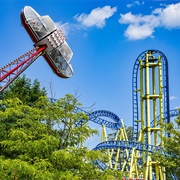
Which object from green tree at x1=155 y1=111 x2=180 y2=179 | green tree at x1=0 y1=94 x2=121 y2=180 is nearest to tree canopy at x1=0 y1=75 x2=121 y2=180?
green tree at x1=0 y1=94 x2=121 y2=180

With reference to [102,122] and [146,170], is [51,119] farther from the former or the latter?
[102,122]

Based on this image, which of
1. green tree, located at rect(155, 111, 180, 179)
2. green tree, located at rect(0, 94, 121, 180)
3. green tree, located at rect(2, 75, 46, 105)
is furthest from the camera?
green tree, located at rect(2, 75, 46, 105)

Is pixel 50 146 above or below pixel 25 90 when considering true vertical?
below

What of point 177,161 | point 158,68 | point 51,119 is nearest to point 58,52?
point 158,68

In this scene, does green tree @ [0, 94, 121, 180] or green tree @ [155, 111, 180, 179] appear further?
green tree @ [155, 111, 180, 179]

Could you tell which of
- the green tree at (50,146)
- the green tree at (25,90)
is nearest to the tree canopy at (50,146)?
the green tree at (50,146)

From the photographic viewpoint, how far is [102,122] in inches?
953

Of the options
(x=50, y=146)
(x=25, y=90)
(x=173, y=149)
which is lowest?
(x=50, y=146)

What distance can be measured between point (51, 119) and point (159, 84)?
40.0 ft

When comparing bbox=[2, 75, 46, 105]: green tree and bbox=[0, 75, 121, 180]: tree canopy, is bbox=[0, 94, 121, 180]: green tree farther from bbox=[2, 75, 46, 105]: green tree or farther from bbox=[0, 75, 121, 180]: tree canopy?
bbox=[2, 75, 46, 105]: green tree

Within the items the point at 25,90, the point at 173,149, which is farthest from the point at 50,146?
the point at 25,90

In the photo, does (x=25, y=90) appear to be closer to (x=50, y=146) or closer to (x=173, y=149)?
(x=173, y=149)

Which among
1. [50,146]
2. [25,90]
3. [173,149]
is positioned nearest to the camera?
[50,146]

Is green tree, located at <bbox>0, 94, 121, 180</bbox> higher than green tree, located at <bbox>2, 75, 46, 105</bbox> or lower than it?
lower
